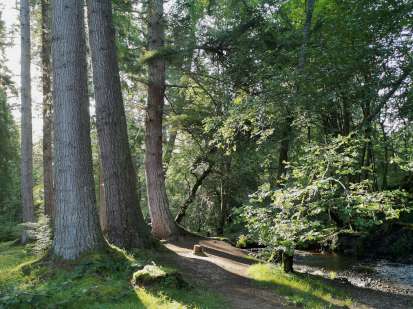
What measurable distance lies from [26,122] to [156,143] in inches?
172

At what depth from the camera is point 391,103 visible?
1003 cm

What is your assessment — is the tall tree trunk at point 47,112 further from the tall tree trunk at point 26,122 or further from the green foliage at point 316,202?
the green foliage at point 316,202

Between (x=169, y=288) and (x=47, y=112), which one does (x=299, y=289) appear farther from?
(x=47, y=112)

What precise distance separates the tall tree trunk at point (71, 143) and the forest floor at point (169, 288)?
1.26 ft

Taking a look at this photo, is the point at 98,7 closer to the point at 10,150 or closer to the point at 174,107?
the point at 174,107

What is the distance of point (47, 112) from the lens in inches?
505

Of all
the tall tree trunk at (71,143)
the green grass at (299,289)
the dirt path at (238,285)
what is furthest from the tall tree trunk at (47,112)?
the green grass at (299,289)

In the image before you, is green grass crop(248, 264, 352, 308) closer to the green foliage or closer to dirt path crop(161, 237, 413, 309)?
dirt path crop(161, 237, 413, 309)

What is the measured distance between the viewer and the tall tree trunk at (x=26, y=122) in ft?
38.9

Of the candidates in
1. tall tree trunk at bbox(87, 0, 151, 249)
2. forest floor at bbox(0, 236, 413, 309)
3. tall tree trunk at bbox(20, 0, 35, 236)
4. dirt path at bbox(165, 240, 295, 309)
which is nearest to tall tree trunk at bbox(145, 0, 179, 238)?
dirt path at bbox(165, 240, 295, 309)

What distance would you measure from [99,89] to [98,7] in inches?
67.9

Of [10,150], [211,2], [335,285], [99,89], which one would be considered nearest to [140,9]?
[211,2]

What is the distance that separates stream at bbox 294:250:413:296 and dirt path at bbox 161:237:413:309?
93 centimetres

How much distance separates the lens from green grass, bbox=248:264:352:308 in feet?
19.6
